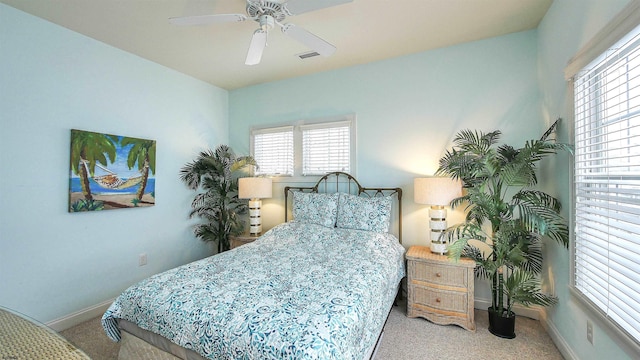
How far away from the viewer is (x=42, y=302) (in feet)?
7.70

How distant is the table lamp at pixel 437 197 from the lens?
2.50m

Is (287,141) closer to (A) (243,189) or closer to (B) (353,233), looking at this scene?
(A) (243,189)

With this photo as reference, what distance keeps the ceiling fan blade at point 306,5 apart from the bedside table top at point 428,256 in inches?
88.6

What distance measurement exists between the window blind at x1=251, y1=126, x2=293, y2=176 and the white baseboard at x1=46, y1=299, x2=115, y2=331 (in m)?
2.42

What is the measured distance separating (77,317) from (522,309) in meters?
4.48

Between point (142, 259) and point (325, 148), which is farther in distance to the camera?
point (325, 148)

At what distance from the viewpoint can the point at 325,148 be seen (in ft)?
11.6

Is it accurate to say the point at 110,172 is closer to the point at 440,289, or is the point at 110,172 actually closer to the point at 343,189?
the point at 343,189

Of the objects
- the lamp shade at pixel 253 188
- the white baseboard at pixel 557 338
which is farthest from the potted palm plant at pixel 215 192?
the white baseboard at pixel 557 338

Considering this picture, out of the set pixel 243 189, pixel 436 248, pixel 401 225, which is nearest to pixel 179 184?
pixel 243 189

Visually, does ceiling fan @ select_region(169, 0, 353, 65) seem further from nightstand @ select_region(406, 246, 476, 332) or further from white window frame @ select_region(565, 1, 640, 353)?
nightstand @ select_region(406, 246, 476, 332)

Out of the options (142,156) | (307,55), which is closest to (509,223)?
(307,55)

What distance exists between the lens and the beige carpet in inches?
79.7

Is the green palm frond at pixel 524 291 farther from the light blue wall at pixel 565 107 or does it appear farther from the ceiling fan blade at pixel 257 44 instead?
the ceiling fan blade at pixel 257 44
